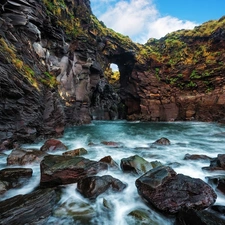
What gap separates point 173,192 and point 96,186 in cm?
184

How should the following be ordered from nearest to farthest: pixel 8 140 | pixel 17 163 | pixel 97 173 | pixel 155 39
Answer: pixel 97 173 < pixel 17 163 < pixel 8 140 < pixel 155 39

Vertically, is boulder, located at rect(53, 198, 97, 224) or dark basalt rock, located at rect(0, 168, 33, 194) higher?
dark basalt rock, located at rect(0, 168, 33, 194)

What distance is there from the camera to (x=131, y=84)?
35.9m

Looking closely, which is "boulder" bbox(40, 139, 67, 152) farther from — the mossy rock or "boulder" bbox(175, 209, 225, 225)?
"boulder" bbox(175, 209, 225, 225)

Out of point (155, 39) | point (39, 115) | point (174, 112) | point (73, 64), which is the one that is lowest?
point (174, 112)

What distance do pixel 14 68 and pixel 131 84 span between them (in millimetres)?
28316

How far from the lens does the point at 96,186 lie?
4391 millimetres

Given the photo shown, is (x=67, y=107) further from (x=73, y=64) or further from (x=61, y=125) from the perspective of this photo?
(x=61, y=125)

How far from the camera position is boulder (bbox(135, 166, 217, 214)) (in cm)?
357

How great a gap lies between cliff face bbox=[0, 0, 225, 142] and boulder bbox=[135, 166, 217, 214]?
7611 mm

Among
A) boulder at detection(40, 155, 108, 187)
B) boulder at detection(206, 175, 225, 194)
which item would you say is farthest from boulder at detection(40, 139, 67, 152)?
boulder at detection(206, 175, 225, 194)

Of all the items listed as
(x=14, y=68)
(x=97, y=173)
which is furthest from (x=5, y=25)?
(x=97, y=173)

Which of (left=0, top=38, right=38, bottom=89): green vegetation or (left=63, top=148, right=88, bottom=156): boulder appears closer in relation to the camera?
(left=63, top=148, right=88, bottom=156): boulder

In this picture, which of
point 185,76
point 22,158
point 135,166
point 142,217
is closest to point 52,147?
point 22,158
